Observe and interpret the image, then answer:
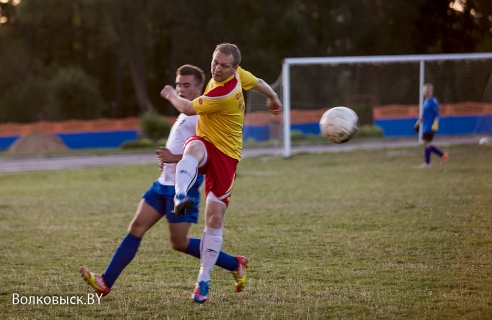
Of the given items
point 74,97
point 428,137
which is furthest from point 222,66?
point 74,97

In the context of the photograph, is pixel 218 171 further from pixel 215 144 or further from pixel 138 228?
pixel 138 228

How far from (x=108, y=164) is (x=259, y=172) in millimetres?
8078

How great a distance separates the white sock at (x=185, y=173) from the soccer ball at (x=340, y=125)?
1891 mm

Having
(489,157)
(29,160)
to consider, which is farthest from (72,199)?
(29,160)

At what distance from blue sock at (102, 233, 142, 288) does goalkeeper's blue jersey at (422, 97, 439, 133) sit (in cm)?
1422

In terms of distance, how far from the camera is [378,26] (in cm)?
5559

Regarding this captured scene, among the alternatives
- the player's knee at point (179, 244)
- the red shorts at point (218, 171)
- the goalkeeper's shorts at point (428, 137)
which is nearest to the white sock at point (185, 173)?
the red shorts at point (218, 171)

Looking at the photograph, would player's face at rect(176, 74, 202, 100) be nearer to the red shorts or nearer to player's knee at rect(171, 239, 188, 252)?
the red shorts

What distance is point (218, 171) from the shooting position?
6.25 m

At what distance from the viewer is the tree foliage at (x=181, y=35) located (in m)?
49.0

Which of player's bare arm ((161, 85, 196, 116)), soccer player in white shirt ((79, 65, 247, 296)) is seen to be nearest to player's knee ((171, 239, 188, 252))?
soccer player in white shirt ((79, 65, 247, 296))

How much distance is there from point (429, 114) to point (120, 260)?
14.6 meters

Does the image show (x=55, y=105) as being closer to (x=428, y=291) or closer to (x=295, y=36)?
(x=295, y=36)

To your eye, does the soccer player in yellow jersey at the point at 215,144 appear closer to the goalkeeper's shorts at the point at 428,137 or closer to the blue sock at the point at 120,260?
the blue sock at the point at 120,260
